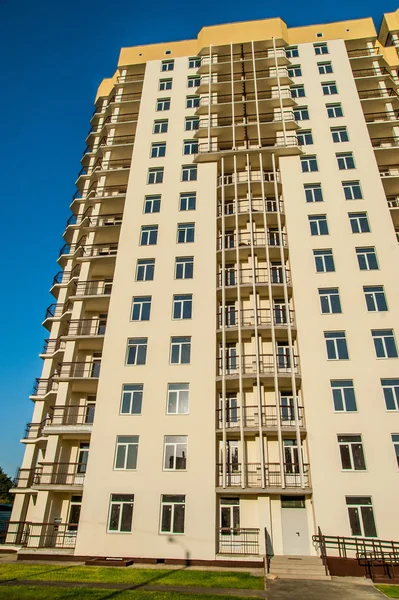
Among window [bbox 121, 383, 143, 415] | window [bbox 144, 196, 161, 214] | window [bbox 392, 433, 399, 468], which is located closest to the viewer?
window [bbox 392, 433, 399, 468]

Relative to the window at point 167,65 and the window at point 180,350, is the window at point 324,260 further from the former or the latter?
the window at point 167,65

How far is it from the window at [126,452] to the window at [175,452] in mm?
1647

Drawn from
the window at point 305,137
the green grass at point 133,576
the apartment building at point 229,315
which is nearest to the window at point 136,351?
the apartment building at point 229,315

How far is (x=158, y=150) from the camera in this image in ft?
107

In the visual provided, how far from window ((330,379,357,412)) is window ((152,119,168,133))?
77.6ft

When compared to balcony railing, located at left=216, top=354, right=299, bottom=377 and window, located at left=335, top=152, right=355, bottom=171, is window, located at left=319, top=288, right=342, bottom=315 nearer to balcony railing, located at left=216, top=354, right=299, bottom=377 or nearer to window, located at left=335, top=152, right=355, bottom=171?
balcony railing, located at left=216, top=354, right=299, bottom=377

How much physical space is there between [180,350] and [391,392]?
38.5 ft

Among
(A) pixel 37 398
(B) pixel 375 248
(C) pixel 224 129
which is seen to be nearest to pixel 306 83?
(C) pixel 224 129

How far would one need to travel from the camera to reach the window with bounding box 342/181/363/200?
28.2 meters

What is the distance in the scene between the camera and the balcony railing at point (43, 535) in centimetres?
2083

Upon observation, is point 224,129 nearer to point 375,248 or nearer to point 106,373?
point 375,248

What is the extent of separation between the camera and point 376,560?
1722 centimetres

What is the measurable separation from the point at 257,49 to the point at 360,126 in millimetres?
12539

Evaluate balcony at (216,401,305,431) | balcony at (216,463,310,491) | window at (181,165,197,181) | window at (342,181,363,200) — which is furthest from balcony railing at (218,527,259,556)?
window at (181,165,197,181)
